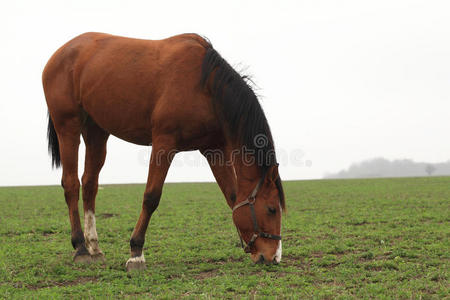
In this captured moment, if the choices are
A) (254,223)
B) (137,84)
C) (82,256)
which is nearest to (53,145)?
(82,256)

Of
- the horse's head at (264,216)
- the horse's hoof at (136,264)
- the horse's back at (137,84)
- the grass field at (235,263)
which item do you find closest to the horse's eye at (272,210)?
the horse's head at (264,216)

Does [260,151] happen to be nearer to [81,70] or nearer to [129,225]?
[81,70]

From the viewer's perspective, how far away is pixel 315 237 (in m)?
8.30

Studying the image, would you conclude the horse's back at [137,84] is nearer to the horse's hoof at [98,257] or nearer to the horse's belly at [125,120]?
the horse's belly at [125,120]

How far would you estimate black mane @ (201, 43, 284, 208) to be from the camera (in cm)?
549

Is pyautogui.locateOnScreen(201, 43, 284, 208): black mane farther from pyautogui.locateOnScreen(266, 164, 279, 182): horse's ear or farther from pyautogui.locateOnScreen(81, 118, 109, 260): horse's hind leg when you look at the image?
pyautogui.locateOnScreen(81, 118, 109, 260): horse's hind leg

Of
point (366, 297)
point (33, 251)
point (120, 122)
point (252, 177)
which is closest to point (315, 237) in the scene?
point (252, 177)

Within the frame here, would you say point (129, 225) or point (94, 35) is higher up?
point (94, 35)

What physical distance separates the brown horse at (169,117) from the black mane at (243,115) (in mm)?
13

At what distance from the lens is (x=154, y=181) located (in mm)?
5512

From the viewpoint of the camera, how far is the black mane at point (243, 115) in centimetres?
549

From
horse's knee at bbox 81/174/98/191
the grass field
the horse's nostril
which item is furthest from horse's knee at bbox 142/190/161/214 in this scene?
horse's knee at bbox 81/174/98/191

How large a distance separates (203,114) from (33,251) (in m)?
4.30

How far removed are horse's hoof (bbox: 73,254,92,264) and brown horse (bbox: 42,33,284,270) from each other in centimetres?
2
